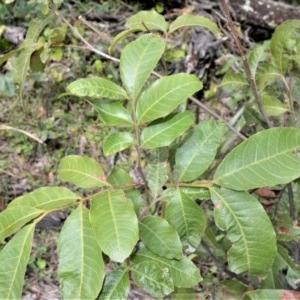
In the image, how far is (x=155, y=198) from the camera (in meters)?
0.98

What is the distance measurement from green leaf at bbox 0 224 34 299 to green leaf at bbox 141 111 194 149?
0.29m

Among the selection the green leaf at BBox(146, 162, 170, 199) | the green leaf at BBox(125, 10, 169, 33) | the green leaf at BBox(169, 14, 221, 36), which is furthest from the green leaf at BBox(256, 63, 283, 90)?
the green leaf at BBox(146, 162, 170, 199)

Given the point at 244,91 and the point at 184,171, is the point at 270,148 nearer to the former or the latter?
the point at 184,171

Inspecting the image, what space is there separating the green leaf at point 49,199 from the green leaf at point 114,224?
6 cm

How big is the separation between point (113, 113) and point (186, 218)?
259 millimetres

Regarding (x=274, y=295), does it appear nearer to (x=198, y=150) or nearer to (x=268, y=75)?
(x=198, y=150)

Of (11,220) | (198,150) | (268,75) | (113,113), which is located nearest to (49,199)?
(11,220)

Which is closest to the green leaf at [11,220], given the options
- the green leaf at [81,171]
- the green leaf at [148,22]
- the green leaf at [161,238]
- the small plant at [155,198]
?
the small plant at [155,198]

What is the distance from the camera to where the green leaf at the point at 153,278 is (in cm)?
90

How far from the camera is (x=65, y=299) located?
81 centimetres

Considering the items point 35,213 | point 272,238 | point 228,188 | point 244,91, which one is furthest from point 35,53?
point 244,91

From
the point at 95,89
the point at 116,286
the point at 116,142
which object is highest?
the point at 95,89

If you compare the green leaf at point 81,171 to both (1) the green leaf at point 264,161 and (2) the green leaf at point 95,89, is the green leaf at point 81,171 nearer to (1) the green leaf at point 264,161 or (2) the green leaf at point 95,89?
(2) the green leaf at point 95,89

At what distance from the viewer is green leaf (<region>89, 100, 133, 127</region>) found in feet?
3.11
